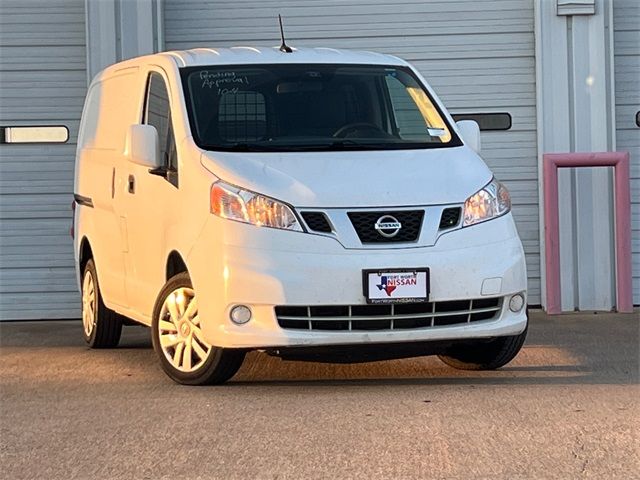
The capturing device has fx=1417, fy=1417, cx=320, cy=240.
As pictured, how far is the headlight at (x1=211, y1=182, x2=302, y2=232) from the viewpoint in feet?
22.0

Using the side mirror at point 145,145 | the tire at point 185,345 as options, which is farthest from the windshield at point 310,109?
the tire at point 185,345

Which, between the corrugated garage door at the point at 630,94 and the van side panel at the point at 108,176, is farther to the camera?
the corrugated garage door at the point at 630,94

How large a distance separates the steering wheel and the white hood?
1.23 ft

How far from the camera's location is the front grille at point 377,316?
6.69 m

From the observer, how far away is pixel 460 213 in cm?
690

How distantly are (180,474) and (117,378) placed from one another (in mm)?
2568

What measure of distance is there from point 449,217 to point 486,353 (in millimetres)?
957

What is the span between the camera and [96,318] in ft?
29.6

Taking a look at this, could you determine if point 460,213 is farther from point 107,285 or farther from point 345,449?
point 107,285

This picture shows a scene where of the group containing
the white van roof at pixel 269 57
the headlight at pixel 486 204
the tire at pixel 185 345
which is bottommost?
the tire at pixel 185 345

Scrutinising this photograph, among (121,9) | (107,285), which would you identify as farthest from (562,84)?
(107,285)

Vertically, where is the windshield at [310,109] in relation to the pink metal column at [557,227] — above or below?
above

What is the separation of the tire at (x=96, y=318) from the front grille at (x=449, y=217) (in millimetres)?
2867

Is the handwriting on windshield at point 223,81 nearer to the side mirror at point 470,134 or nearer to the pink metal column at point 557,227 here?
the side mirror at point 470,134
